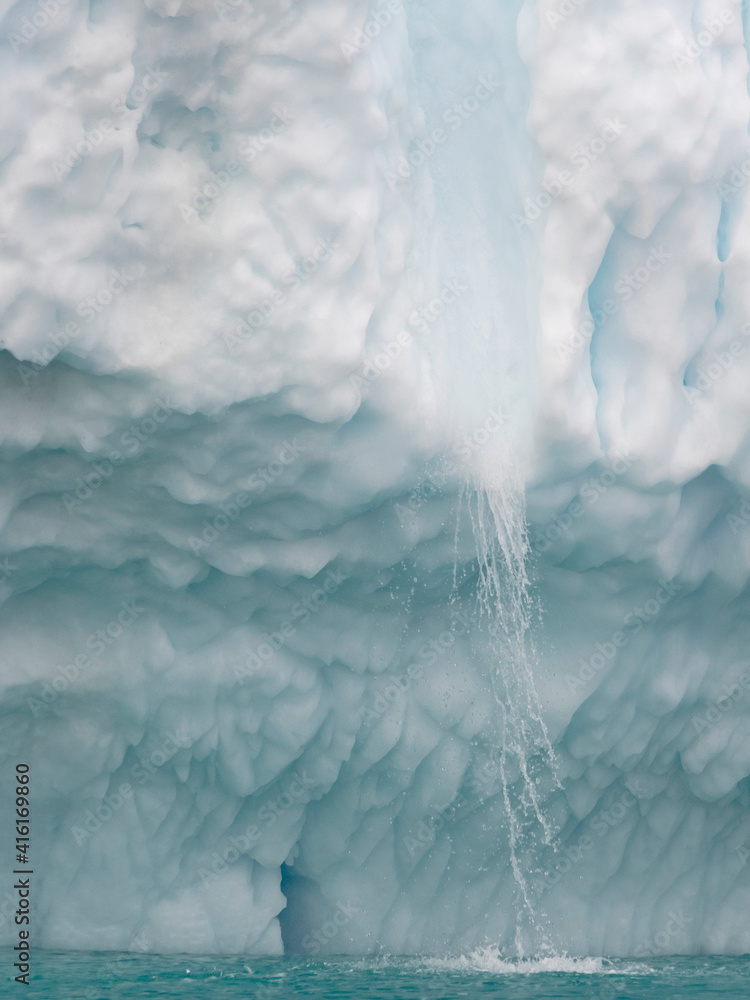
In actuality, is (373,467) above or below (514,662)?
above

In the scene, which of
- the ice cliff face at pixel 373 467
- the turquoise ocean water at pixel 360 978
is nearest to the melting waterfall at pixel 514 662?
the ice cliff face at pixel 373 467

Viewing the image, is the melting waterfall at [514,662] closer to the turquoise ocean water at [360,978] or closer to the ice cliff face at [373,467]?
the ice cliff face at [373,467]

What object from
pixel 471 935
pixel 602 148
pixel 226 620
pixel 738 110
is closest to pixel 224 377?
pixel 226 620

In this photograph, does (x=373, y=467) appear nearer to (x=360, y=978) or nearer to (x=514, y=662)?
(x=514, y=662)

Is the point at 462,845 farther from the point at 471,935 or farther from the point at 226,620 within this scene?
the point at 226,620

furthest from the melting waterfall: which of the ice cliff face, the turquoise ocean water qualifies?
the turquoise ocean water

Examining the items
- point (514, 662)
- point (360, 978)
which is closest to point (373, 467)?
point (514, 662)
